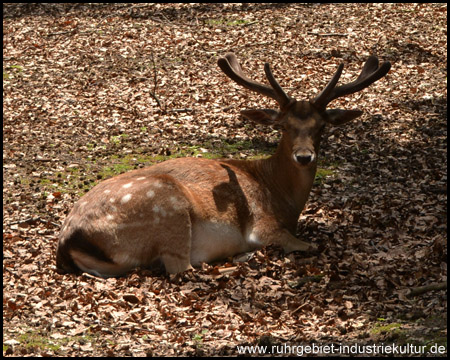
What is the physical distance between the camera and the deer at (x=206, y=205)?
8.05m

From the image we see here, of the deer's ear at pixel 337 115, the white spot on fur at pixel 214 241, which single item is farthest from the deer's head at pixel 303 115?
the white spot on fur at pixel 214 241

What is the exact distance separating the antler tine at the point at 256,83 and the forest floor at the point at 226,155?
5.58 ft

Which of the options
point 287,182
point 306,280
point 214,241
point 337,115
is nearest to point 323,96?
point 337,115

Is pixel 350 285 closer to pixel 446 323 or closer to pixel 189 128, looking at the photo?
pixel 446 323

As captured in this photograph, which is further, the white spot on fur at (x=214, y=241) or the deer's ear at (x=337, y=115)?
the deer's ear at (x=337, y=115)

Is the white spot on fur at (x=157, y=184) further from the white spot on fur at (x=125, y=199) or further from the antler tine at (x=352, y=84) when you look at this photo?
the antler tine at (x=352, y=84)

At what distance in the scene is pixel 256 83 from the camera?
9.31 metres

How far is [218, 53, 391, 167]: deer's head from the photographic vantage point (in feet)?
28.4

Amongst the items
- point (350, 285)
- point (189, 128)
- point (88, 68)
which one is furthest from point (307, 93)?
point (350, 285)

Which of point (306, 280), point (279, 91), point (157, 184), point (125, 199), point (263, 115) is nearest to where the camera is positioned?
point (306, 280)

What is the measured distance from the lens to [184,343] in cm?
663

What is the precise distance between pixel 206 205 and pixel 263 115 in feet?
4.37

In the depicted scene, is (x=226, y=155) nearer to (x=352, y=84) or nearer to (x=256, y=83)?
(x=256, y=83)

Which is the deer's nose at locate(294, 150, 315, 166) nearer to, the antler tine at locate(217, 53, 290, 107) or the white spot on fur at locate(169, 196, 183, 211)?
the antler tine at locate(217, 53, 290, 107)
